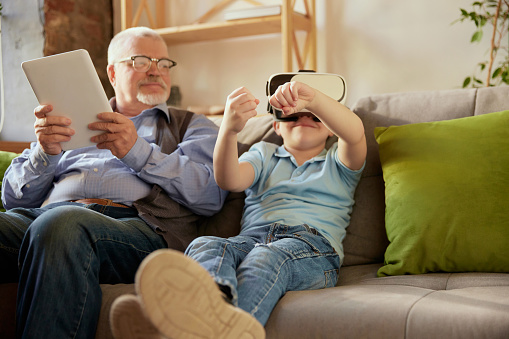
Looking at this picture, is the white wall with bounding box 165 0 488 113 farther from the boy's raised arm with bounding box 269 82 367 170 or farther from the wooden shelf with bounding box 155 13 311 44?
the boy's raised arm with bounding box 269 82 367 170

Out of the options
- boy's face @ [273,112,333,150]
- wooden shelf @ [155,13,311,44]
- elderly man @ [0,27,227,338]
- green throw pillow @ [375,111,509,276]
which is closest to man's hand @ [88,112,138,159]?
elderly man @ [0,27,227,338]

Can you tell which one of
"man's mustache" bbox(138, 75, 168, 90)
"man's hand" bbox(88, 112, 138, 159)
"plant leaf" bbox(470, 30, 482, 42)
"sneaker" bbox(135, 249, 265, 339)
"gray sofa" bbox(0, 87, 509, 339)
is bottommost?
"gray sofa" bbox(0, 87, 509, 339)

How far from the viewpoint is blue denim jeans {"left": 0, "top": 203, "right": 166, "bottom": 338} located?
3.88 ft

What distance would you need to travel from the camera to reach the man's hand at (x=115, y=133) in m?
1.54

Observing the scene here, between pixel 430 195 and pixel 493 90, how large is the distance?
1.36 ft

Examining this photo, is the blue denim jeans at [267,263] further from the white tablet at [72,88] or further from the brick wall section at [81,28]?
the brick wall section at [81,28]

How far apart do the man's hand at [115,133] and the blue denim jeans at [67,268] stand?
9.3 inches

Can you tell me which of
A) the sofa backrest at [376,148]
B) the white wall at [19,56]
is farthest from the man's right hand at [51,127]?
the white wall at [19,56]

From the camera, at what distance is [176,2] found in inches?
129

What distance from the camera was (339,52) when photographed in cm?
281

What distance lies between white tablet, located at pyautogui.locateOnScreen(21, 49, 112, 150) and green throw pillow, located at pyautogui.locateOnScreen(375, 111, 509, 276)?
2.70ft

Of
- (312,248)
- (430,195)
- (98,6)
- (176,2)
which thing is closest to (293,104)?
(312,248)

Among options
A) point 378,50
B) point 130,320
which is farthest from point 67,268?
point 378,50

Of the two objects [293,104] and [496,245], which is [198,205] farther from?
[496,245]
